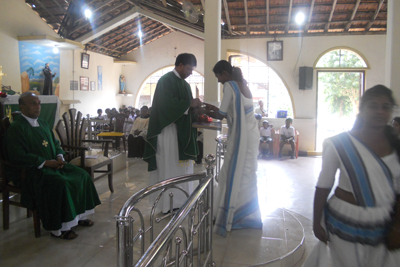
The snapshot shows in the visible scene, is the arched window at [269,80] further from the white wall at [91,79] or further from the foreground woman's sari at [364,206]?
the foreground woman's sari at [364,206]

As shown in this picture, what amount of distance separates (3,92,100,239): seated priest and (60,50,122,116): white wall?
756 cm

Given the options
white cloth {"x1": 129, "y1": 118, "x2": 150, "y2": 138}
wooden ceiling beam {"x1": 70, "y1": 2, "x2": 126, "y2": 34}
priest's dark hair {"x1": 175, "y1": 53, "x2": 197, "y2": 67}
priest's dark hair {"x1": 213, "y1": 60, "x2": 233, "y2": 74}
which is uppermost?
wooden ceiling beam {"x1": 70, "y1": 2, "x2": 126, "y2": 34}

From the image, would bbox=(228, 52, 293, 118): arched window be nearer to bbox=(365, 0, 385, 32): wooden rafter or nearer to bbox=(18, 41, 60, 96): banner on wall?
bbox=(365, 0, 385, 32): wooden rafter

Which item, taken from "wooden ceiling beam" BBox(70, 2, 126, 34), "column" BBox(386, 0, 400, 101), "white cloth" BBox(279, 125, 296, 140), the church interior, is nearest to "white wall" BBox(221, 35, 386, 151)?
the church interior

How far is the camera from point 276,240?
2672 mm

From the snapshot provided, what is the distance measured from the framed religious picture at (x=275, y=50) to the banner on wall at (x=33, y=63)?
6.22 m

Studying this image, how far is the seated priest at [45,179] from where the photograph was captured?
2.76 m

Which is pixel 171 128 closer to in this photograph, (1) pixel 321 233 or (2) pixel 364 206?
(1) pixel 321 233

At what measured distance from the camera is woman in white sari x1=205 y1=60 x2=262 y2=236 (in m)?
2.69

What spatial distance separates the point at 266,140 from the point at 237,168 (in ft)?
19.9

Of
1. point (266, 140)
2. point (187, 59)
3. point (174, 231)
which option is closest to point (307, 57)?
point (266, 140)

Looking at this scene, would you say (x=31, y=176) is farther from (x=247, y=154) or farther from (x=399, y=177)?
(x=399, y=177)

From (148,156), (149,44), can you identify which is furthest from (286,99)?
(148,156)

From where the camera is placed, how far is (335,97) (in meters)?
9.30
